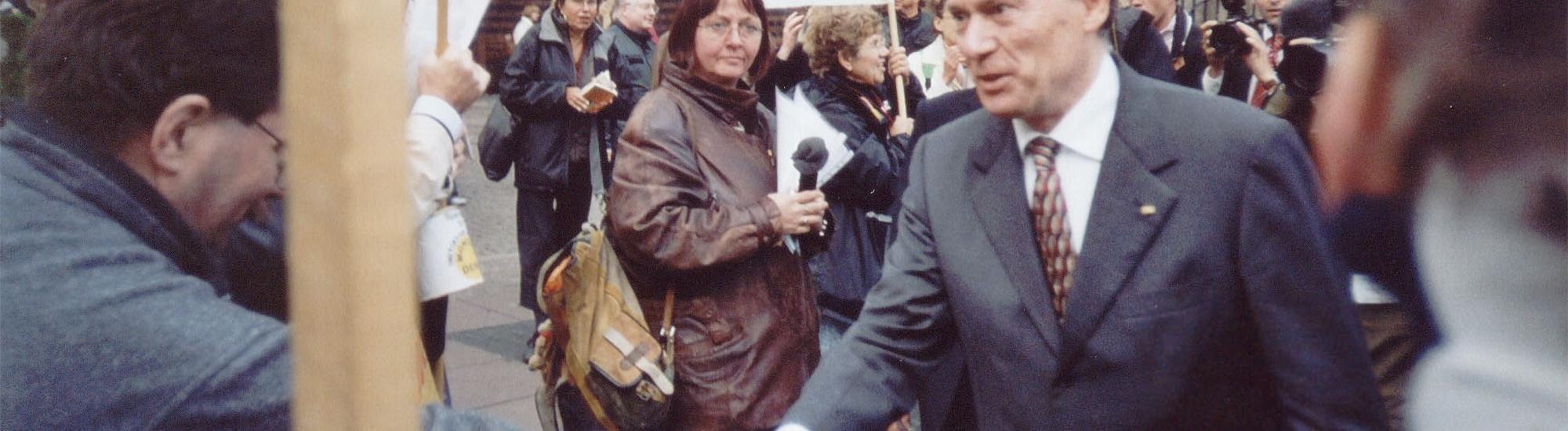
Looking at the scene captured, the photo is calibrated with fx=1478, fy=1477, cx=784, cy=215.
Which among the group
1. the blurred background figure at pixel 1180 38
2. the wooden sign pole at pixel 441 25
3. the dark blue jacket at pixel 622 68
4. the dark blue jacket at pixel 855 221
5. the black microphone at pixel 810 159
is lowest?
the dark blue jacket at pixel 622 68

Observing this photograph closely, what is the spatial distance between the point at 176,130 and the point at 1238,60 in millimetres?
4430

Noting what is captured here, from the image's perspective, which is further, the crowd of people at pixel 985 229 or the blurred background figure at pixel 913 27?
the blurred background figure at pixel 913 27

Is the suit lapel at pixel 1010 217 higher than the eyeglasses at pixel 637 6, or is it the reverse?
the suit lapel at pixel 1010 217

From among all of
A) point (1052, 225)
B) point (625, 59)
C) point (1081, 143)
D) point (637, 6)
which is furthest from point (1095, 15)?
point (637, 6)

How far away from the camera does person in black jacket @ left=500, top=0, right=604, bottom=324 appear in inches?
276

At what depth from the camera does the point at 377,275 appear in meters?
1.00

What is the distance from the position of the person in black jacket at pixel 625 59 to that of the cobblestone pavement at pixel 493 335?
2.51ft

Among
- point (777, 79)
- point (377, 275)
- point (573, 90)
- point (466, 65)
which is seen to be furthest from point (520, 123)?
point (377, 275)

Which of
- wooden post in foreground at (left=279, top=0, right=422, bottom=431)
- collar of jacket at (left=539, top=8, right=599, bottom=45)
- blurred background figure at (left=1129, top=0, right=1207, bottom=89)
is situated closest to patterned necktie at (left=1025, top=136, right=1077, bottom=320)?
wooden post in foreground at (left=279, top=0, right=422, bottom=431)

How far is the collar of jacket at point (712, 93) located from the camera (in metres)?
4.06

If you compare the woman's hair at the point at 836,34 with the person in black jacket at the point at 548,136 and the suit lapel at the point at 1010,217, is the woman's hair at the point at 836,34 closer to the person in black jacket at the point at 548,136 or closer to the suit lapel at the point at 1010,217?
A: the person in black jacket at the point at 548,136

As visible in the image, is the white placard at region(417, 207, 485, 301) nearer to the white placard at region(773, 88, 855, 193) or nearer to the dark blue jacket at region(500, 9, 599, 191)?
the white placard at region(773, 88, 855, 193)

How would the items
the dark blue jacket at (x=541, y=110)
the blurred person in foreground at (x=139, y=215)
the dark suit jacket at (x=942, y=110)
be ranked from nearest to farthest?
the blurred person in foreground at (x=139, y=215) < the dark suit jacket at (x=942, y=110) < the dark blue jacket at (x=541, y=110)

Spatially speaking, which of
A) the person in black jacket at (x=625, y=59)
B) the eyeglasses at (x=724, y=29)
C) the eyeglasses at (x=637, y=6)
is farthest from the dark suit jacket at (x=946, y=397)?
the eyeglasses at (x=637, y=6)
